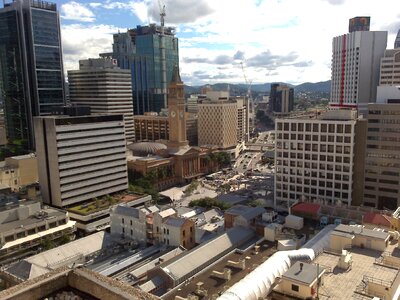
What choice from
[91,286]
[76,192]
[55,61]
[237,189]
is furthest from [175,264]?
[55,61]

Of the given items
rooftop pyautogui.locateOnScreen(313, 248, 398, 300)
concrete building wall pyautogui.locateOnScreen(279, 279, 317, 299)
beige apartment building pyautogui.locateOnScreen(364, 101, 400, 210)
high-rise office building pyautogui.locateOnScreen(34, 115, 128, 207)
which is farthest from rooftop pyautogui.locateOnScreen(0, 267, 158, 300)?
beige apartment building pyautogui.locateOnScreen(364, 101, 400, 210)

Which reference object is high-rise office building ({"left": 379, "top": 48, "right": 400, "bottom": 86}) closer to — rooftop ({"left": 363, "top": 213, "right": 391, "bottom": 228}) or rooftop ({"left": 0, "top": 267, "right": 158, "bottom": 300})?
rooftop ({"left": 363, "top": 213, "right": 391, "bottom": 228})

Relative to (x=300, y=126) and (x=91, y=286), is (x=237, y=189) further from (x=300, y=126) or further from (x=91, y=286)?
(x=91, y=286)

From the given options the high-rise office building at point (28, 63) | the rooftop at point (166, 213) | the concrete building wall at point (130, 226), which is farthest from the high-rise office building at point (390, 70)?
the high-rise office building at point (28, 63)

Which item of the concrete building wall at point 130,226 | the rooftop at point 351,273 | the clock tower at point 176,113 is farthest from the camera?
the clock tower at point 176,113

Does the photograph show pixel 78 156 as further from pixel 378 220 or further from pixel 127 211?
pixel 378 220

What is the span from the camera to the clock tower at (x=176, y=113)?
16612 centimetres

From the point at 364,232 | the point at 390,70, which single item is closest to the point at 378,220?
the point at 364,232

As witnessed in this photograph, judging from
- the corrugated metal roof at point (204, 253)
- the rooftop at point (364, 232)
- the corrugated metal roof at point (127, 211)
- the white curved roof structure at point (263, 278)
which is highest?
the rooftop at point (364, 232)

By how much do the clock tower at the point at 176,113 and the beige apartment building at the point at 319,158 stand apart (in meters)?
69.3

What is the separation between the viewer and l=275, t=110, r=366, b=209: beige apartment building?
95.2 m

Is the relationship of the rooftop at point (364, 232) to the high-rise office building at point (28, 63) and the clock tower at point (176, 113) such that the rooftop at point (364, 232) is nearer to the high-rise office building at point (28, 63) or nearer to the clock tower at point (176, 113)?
the clock tower at point (176, 113)

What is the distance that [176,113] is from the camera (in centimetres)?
16638

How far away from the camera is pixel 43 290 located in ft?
82.8
